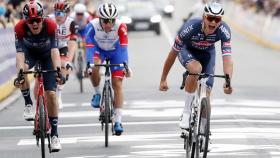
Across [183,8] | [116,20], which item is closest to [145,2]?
[116,20]

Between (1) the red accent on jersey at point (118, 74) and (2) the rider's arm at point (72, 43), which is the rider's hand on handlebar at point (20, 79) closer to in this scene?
(1) the red accent on jersey at point (118, 74)

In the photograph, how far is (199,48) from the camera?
12234 millimetres

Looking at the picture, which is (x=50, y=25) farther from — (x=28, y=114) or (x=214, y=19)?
(x=214, y=19)

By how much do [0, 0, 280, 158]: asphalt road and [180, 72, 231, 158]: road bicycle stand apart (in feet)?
3.14

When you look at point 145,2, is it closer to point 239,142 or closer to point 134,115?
point 134,115

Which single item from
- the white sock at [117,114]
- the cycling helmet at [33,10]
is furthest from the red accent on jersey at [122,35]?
the cycling helmet at [33,10]

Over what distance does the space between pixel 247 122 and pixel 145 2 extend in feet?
117

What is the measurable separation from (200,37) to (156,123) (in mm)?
4823

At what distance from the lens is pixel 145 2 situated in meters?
51.8

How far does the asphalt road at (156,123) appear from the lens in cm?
1342

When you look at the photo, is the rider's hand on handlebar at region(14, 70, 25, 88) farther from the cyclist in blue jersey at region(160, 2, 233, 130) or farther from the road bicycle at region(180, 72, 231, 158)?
the road bicycle at region(180, 72, 231, 158)

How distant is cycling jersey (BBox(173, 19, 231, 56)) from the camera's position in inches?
468

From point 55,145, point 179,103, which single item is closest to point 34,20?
point 55,145

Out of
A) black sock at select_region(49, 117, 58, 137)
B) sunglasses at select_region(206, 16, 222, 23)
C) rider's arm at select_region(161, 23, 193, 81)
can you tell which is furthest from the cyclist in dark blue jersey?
sunglasses at select_region(206, 16, 222, 23)
